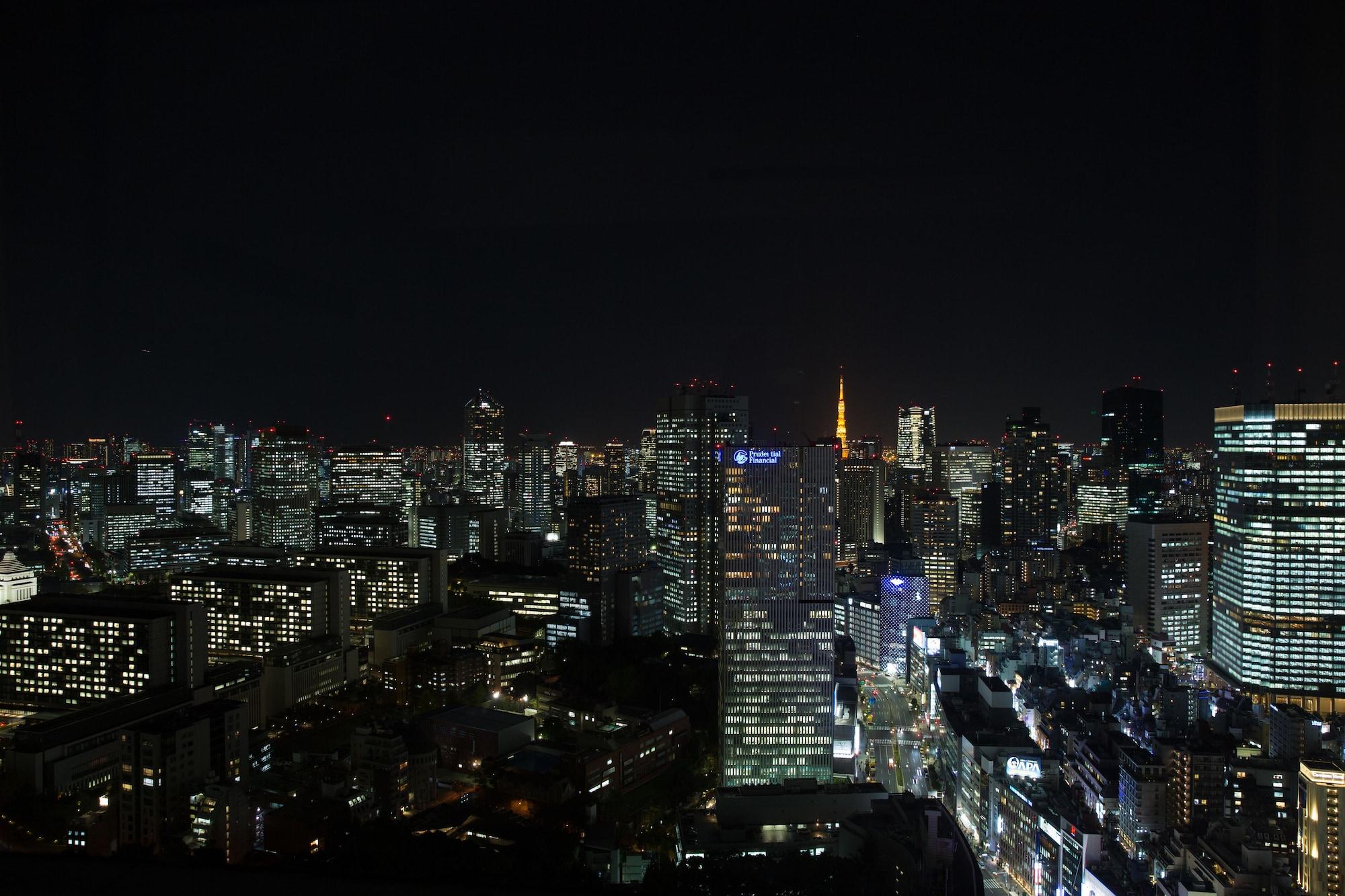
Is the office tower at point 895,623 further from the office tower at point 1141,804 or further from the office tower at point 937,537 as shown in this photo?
the office tower at point 1141,804

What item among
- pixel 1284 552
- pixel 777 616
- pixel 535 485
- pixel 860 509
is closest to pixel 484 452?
pixel 535 485

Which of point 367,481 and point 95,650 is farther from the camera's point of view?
point 367,481

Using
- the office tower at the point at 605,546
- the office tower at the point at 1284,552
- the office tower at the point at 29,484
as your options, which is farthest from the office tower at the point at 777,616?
the office tower at the point at 1284,552

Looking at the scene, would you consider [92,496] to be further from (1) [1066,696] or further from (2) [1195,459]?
(2) [1195,459]

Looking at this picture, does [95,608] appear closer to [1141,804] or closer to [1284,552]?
[1141,804]

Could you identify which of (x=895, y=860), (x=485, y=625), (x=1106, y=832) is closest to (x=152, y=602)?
(x=485, y=625)
